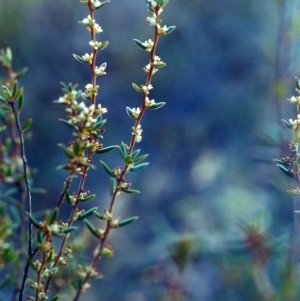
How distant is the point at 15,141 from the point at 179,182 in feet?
6.95

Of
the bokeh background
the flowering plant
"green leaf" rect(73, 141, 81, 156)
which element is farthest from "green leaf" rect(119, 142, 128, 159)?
the bokeh background

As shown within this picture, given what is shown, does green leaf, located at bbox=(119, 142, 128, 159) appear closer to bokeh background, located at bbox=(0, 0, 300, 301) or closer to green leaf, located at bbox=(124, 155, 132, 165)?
green leaf, located at bbox=(124, 155, 132, 165)

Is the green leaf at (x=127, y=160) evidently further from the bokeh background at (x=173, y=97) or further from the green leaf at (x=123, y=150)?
the bokeh background at (x=173, y=97)

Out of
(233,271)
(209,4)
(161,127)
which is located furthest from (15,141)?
(209,4)

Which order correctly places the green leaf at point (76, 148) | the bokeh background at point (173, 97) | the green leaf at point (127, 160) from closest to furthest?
the green leaf at point (76, 148), the green leaf at point (127, 160), the bokeh background at point (173, 97)

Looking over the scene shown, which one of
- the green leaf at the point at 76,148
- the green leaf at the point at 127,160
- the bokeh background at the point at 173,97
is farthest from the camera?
the bokeh background at the point at 173,97

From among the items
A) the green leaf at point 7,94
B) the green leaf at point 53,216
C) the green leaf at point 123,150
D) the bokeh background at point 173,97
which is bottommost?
the green leaf at point 53,216

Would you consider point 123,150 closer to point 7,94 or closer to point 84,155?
point 84,155

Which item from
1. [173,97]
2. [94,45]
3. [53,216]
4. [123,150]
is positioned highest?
[173,97]

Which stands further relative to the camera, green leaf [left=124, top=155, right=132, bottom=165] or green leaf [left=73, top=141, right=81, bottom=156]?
green leaf [left=124, top=155, right=132, bottom=165]

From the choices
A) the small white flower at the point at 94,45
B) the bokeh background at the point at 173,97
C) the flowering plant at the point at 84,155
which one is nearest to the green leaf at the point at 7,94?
the flowering plant at the point at 84,155

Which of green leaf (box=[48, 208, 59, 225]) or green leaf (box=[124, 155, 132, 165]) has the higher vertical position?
green leaf (box=[124, 155, 132, 165])

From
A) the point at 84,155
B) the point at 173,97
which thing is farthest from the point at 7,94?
the point at 173,97

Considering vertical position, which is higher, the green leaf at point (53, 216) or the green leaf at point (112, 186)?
the green leaf at point (112, 186)
